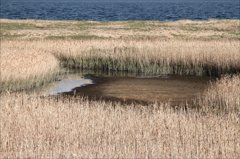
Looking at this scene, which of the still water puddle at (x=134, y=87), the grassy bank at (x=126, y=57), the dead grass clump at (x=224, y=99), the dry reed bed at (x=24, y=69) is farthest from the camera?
the grassy bank at (x=126, y=57)

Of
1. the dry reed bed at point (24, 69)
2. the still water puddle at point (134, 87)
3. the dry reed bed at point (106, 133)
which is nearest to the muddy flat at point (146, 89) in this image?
the still water puddle at point (134, 87)

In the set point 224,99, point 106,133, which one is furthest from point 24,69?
point 106,133

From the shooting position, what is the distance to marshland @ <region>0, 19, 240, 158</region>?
473 inches

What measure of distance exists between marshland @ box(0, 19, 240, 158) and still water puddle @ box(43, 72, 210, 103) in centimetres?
6

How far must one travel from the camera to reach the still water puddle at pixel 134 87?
77.8 ft

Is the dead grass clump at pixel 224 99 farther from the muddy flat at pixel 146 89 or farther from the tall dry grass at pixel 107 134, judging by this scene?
the muddy flat at pixel 146 89

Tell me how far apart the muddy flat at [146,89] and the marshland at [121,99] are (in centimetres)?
5

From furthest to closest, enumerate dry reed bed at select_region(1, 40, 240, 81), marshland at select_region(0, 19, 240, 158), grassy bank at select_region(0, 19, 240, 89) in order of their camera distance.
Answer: dry reed bed at select_region(1, 40, 240, 81), grassy bank at select_region(0, 19, 240, 89), marshland at select_region(0, 19, 240, 158)

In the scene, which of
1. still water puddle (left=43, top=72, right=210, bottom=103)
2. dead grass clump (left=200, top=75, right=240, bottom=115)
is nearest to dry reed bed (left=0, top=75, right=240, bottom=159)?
dead grass clump (left=200, top=75, right=240, bottom=115)

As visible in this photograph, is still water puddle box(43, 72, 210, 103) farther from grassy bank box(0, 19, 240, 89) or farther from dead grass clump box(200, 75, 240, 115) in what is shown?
dead grass clump box(200, 75, 240, 115)

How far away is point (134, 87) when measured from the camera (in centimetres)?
2664

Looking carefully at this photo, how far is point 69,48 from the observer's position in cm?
3391

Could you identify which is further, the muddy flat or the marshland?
the muddy flat

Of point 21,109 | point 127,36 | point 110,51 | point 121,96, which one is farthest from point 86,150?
point 127,36
